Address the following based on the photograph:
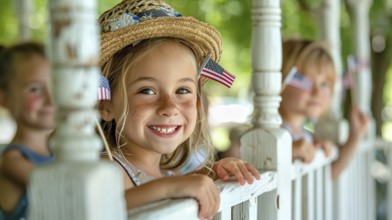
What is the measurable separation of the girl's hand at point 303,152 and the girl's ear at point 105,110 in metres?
1.27

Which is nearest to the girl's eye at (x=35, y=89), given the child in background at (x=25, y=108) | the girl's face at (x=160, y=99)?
the child in background at (x=25, y=108)

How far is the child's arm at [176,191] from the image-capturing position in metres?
1.92

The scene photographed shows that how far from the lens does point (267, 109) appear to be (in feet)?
10.2

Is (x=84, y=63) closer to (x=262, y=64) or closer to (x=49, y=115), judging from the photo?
(x=262, y=64)

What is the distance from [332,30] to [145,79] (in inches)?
131

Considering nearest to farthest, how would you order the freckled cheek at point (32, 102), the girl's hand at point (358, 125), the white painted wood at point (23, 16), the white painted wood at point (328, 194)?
the freckled cheek at point (32, 102), the white painted wood at point (328, 194), the girl's hand at point (358, 125), the white painted wood at point (23, 16)

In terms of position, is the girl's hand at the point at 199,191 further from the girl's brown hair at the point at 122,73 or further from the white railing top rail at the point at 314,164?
the white railing top rail at the point at 314,164

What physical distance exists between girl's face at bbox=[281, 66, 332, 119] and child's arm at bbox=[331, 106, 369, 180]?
1.10 ft

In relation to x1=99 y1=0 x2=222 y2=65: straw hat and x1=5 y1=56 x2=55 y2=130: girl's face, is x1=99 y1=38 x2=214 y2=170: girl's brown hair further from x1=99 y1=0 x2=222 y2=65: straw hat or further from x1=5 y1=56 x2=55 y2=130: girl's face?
x1=5 y1=56 x2=55 y2=130: girl's face

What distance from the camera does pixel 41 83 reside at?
3.68 m

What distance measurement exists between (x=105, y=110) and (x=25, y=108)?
1008mm

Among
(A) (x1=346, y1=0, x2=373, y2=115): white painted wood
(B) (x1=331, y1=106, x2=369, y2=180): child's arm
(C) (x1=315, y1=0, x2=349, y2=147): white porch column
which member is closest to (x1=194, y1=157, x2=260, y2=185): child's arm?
(B) (x1=331, y1=106, x2=369, y2=180): child's arm

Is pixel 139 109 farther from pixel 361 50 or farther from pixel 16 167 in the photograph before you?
pixel 361 50

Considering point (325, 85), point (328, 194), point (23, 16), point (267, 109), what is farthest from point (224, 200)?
point (23, 16)
